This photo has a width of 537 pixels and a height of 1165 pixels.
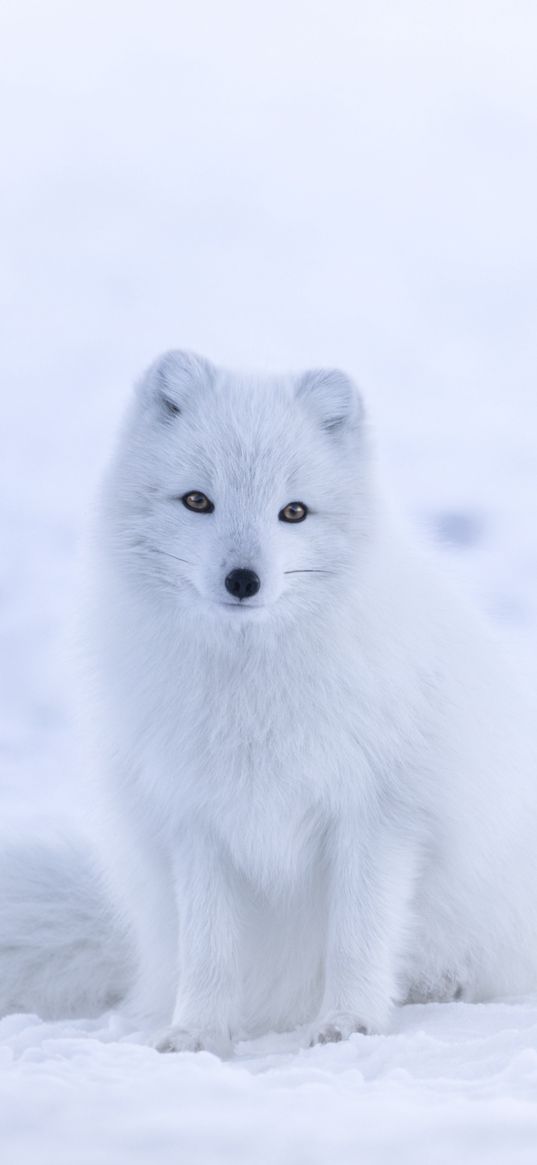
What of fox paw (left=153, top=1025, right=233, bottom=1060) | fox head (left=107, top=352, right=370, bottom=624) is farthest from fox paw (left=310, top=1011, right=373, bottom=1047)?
fox head (left=107, top=352, right=370, bottom=624)

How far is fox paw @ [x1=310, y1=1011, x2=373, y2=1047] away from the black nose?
725 millimetres

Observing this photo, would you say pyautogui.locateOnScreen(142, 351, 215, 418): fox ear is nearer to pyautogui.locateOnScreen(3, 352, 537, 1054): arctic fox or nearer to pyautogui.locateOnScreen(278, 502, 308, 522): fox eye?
pyautogui.locateOnScreen(3, 352, 537, 1054): arctic fox

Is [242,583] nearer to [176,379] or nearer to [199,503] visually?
[199,503]

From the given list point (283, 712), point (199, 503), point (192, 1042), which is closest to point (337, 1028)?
point (192, 1042)

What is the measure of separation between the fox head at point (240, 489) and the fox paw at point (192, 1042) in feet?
2.30

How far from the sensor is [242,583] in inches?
84.0

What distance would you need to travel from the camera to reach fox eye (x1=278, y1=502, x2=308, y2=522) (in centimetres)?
224

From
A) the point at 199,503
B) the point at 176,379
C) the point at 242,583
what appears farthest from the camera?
the point at 176,379

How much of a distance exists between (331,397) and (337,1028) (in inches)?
42.2

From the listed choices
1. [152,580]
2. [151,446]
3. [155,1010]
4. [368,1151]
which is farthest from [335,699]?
[368,1151]

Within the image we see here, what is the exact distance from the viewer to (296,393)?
2416mm

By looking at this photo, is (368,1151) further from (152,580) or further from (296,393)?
(296,393)

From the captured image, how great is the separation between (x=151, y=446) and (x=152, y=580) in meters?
0.23

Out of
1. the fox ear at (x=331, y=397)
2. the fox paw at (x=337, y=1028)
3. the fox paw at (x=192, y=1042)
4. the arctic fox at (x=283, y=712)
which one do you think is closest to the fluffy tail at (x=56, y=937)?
the arctic fox at (x=283, y=712)
